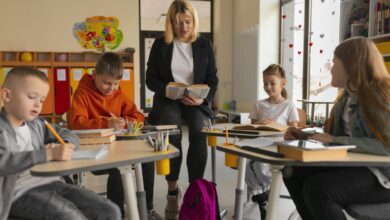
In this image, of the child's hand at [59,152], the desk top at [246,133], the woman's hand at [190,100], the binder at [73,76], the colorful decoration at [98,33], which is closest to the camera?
the child's hand at [59,152]

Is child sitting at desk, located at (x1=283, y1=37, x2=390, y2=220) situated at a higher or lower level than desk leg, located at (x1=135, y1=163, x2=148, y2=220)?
higher

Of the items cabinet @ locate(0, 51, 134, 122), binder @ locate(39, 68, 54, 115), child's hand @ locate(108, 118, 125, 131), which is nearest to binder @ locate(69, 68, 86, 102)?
cabinet @ locate(0, 51, 134, 122)

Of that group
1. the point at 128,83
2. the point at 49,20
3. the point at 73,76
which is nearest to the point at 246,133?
the point at 128,83

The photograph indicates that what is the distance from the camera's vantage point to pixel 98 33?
20.7 feet

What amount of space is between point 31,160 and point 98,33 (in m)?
5.57

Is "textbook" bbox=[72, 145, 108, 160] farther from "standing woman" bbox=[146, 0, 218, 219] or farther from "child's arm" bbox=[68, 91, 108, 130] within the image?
"standing woman" bbox=[146, 0, 218, 219]

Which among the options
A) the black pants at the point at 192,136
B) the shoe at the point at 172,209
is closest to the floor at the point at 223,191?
the shoe at the point at 172,209

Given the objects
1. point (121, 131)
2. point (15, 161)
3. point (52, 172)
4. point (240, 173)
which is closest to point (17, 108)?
point (15, 161)

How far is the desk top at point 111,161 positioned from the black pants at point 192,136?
0.83m

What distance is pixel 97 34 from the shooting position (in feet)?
20.7

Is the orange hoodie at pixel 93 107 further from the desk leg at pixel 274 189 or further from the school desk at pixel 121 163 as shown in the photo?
the desk leg at pixel 274 189

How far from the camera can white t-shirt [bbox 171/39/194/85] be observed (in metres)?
2.33

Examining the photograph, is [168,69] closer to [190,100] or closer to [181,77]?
[181,77]

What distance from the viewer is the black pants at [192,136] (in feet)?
7.23
